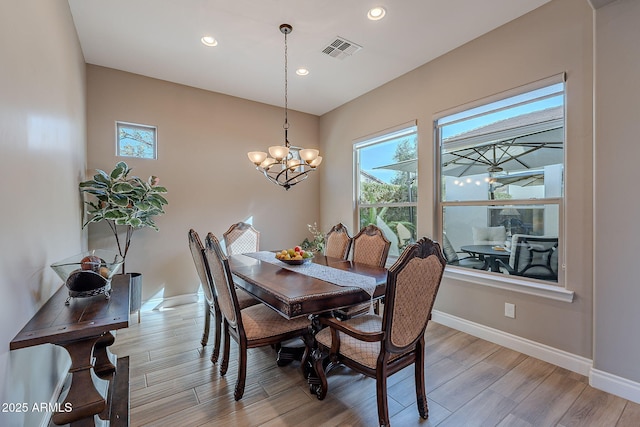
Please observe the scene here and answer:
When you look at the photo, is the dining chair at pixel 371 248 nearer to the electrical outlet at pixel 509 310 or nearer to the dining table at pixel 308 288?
the dining table at pixel 308 288

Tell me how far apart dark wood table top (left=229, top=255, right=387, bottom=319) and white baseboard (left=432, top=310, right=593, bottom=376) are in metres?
1.36

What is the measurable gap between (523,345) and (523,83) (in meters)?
2.48

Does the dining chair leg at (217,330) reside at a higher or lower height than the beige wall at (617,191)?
lower

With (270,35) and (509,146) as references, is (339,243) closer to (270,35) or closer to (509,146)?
(509,146)

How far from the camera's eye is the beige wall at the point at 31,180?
130 cm

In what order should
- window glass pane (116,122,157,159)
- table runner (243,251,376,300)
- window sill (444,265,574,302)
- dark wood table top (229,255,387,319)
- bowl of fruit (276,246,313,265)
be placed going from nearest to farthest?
dark wood table top (229,255,387,319)
table runner (243,251,376,300)
window sill (444,265,574,302)
bowl of fruit (276,246,313,265)
window glass pane (116,122,157,159)

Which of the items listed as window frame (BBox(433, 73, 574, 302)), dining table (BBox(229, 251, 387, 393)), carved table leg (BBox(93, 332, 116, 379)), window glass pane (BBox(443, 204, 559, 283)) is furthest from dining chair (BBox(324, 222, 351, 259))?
carved table leg (BBox(93, 332, 116, 379))

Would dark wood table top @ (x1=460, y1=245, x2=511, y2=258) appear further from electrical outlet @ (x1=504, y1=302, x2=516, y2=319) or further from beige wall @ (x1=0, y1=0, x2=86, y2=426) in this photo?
beige wall @ (x1=0, y1=0, x2=86, y2=426)

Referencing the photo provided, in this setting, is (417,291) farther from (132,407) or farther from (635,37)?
(635,37)

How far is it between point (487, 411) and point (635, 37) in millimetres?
2813

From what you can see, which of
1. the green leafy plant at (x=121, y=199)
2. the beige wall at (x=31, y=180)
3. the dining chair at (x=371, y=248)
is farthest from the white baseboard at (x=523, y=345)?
the green leafy plant at (x=121, y=199)

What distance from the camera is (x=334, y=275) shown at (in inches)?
93.6

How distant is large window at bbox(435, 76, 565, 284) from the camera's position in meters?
2.64

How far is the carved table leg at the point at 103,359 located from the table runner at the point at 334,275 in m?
1.42
